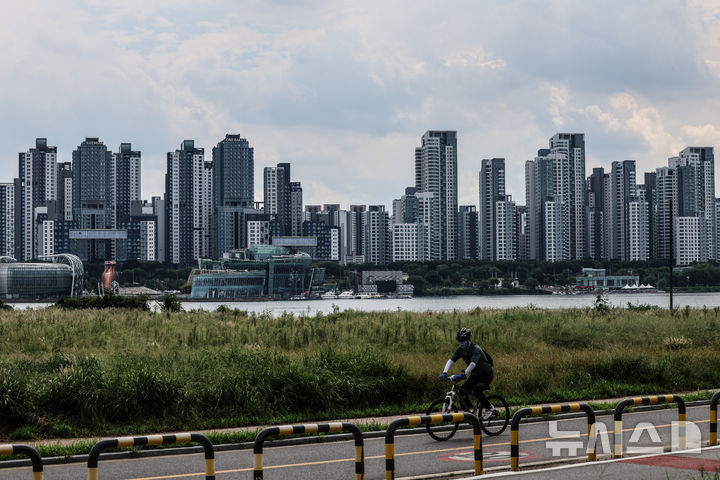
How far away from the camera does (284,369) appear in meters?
17.6

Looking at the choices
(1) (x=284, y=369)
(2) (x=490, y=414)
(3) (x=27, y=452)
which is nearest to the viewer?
(3) (x=27, y=452)

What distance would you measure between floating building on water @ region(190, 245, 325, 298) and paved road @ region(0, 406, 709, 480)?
542ft

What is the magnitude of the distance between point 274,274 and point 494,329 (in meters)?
160

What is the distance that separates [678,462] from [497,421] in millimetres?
5152

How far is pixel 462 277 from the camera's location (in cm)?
18862

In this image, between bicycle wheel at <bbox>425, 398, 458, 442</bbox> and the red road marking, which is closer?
the red road marking

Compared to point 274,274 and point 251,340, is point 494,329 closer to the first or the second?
point 251,340

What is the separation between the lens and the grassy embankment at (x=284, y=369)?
15.6 meters

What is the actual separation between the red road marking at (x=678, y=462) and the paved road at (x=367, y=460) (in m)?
0.20

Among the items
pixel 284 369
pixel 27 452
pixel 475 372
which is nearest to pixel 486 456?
pixel 475 372

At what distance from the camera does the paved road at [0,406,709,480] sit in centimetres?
1124

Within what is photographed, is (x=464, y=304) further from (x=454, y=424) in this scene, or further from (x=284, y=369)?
(x=454, y=424)

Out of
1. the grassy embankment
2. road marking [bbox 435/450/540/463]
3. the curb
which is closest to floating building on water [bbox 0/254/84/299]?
the grassy embankment

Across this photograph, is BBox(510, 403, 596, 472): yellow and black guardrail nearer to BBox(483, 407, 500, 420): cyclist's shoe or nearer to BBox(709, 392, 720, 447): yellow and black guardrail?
BBox(709, 392, 720, 447): yellow and black guardrail
